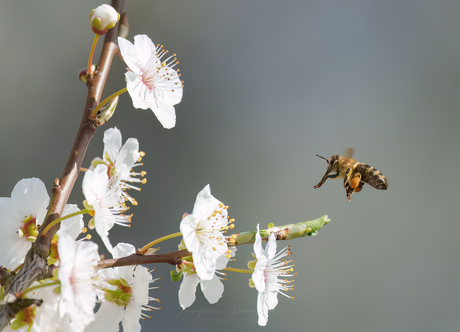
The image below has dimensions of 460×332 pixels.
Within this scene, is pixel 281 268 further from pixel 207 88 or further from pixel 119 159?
pixel 207 88

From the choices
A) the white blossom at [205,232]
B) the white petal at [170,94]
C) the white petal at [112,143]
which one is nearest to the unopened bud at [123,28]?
the white petal at [170,94]

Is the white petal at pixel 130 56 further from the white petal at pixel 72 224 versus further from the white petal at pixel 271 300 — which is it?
the white petal at pixel 271 300

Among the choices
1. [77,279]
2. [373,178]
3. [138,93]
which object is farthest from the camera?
[373,178]

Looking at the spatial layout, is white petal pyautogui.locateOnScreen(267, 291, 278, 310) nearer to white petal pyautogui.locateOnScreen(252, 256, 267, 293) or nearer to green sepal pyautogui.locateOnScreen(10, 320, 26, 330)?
white petal pyautogui.locateOnScreen(252, 256, 267, 293)

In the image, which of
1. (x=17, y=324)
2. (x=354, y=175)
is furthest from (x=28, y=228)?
(x=354, y=175)

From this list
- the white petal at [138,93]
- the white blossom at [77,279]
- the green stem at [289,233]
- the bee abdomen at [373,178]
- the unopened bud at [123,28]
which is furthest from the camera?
the bee abdomen at [373,178]

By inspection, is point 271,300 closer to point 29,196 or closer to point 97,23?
point 29,196
